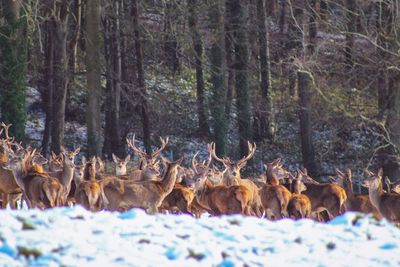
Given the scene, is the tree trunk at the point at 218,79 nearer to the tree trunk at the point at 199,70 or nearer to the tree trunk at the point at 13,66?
the tree trunk at the point at 199,70

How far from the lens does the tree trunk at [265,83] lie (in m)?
36.8

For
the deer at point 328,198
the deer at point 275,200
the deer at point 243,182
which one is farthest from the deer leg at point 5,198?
the deer at point 328,198

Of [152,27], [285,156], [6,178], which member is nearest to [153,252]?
[6,178]

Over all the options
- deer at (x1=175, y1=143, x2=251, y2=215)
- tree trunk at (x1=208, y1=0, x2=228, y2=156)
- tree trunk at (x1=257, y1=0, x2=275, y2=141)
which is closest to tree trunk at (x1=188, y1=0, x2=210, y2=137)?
tree trunk at (x1=208, y1=0, x2=228, y2=156)

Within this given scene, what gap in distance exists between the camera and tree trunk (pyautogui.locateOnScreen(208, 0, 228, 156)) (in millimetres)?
33594

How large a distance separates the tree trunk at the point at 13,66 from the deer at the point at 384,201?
1338cm

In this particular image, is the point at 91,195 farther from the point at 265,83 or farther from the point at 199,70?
the point at 265,83

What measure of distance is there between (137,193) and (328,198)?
376cm

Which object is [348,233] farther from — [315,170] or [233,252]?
[315,170]

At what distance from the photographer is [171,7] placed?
32281 millimetres

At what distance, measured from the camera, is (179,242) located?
413 inches

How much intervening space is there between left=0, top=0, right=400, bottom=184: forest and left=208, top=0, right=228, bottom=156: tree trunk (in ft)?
0.15

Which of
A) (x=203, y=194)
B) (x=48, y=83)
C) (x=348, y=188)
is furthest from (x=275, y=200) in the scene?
(x=48, y=83)

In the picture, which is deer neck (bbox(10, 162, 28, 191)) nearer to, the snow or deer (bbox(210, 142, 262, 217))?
deer (bbox(210, 142, 262, 217))
